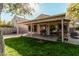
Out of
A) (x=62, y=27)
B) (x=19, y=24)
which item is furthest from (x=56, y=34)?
(x=19, y=24)

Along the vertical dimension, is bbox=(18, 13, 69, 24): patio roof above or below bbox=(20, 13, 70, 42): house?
above

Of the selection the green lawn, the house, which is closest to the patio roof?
the house

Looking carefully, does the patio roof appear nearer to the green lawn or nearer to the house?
the house

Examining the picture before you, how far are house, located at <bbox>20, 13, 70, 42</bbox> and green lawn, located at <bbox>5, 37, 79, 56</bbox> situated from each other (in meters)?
0.22

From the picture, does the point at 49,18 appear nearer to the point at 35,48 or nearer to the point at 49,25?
the point at 49,25

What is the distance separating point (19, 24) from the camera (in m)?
4.57

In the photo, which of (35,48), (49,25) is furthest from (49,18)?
(35,48)

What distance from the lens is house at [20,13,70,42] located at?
4.45 meters

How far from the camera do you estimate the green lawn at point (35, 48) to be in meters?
4.43

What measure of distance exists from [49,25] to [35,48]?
1.92ft

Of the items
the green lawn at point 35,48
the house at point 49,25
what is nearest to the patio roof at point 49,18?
the house at point 49,25

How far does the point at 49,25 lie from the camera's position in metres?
4.55

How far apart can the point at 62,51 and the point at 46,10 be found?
93 centimetres

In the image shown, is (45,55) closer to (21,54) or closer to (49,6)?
(21,54)
